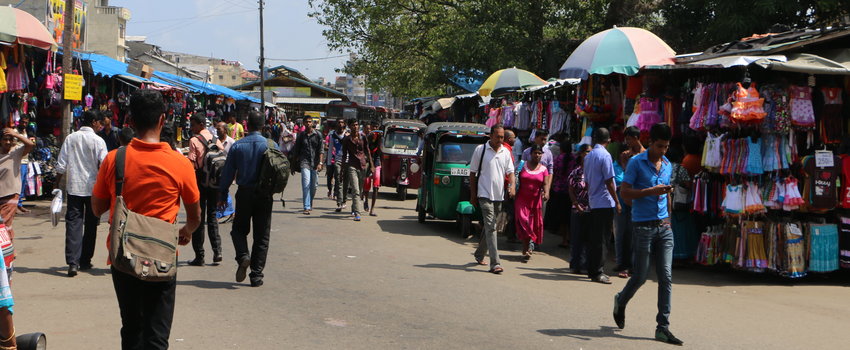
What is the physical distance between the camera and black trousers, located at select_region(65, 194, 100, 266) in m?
9.06

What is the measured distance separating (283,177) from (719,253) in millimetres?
5909

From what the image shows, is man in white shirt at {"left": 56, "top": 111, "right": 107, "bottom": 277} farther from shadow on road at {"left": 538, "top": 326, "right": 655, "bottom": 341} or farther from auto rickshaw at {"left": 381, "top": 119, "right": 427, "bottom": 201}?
auto rickshaw at {"left": 381, "top": 119, "right": 427, "bottom": 201}

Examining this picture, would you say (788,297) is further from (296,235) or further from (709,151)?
(296,235)

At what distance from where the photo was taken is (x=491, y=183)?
1052cm

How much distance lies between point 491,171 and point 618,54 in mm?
2951

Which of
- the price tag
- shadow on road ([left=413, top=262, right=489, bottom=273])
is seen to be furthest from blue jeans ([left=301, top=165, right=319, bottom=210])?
the price tag

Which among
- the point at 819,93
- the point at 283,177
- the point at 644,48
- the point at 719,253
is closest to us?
the point at 283,177

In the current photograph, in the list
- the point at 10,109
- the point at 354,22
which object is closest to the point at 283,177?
the point at 10,109

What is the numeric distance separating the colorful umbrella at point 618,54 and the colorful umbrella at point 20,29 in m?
8.00

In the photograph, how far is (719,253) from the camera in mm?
10961

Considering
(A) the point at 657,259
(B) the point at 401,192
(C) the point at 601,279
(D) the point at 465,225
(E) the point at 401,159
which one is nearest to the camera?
(A) the point at 657,259

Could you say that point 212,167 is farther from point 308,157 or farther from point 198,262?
point 308,157

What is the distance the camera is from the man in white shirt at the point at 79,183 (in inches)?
360

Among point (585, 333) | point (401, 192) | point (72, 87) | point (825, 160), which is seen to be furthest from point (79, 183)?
point (401, 192)
